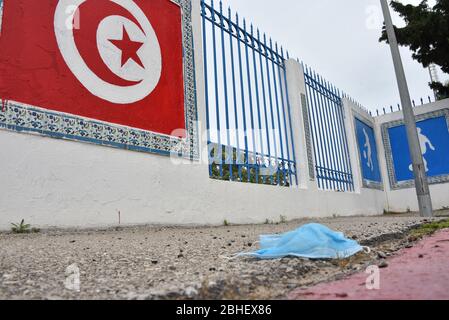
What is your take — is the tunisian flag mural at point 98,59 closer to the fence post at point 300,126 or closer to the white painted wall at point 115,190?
the white painted wall at point 115,190

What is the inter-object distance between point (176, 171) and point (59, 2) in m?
2.08

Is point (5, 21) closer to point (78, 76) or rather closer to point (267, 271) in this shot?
point (78, 76)

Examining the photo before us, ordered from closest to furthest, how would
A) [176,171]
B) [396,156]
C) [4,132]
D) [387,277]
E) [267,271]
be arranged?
1. [387,277]
2. [267,271]
3. [4,132]
4. [176,171]
5. [396,156]

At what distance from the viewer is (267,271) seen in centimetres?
143

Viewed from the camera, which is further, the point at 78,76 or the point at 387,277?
the point at 78,76

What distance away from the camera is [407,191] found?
10.2 m

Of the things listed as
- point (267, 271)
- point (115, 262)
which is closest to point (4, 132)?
point (115, 262)

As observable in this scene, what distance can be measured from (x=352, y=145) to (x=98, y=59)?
24.3ft

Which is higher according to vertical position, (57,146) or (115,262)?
(57,146)

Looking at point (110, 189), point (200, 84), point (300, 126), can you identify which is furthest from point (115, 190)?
point (300, 126)

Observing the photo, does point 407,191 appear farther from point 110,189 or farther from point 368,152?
point 110,189

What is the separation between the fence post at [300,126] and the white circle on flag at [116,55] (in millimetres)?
3216
